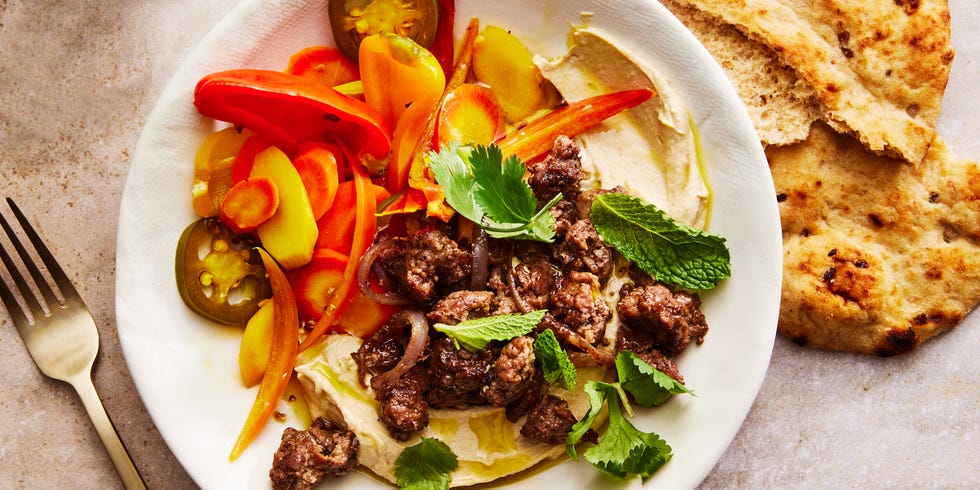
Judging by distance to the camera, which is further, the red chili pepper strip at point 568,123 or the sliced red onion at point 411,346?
the red chili pepper strip at point 568,123

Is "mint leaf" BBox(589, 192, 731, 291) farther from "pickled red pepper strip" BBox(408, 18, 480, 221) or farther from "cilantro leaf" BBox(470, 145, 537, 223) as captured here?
"pickled red pepper strip" BBox(408, 18, 480, 221)

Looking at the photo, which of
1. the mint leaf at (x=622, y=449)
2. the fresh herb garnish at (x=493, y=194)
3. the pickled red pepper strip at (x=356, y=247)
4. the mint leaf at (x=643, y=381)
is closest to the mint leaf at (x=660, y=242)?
the fresh herb garnish at (x=493, y=194)

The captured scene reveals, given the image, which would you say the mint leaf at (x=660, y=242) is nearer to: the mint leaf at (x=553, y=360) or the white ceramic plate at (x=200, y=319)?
the white ceramic plate at (x=200, y=319)

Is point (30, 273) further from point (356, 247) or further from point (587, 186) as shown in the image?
point (587, 186)

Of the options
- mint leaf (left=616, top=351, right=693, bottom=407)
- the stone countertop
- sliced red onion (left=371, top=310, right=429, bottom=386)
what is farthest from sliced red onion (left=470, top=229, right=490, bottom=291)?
the stone countertop

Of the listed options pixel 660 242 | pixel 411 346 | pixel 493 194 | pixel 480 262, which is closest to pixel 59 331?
pixel 411 346

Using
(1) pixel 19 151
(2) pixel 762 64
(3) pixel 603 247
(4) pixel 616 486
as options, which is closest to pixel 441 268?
(3) pixel 603 247
